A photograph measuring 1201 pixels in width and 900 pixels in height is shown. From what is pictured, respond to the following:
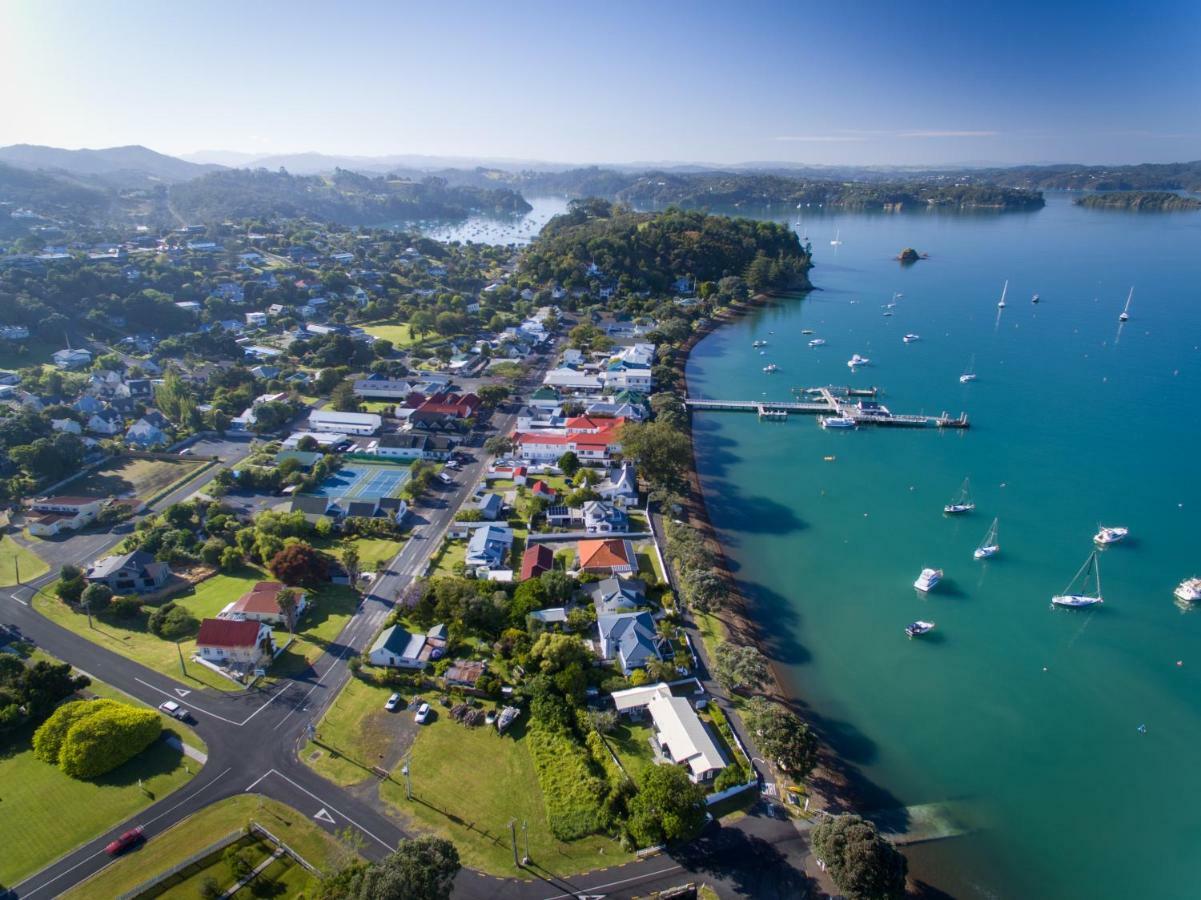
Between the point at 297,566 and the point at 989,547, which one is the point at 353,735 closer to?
the point at 297,566

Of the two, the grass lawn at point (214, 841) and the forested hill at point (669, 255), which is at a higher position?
the forested hill at point (669, 255)

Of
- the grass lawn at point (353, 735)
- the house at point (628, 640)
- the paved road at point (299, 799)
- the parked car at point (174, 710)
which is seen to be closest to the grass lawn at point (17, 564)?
the paved road at point (299, 799)

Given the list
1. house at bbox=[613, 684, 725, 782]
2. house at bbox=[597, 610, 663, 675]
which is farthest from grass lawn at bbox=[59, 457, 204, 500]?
house at bbox=[613, 684, 725, 782]

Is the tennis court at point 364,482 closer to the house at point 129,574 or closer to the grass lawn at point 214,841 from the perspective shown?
the house at point 129,574

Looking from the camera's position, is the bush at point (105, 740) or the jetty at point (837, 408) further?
the jetty at point (837, 408)

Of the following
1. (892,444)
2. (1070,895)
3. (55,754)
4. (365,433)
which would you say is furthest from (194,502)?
(892,444)

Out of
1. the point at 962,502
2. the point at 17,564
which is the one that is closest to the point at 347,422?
the point at 17,564
